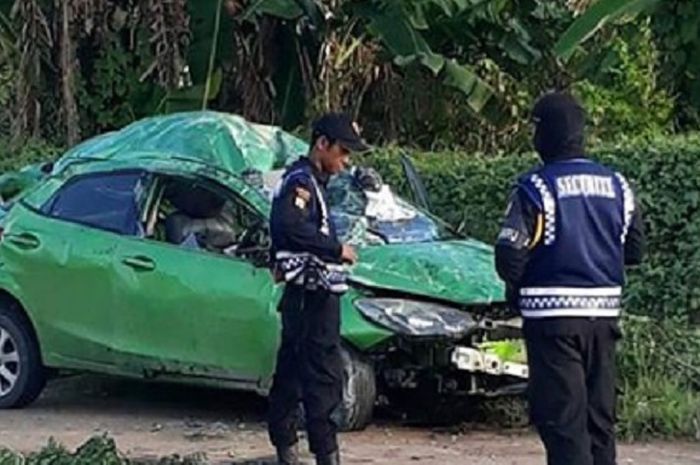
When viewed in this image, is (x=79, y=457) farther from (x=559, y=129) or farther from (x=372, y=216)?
(x=372, y=216)

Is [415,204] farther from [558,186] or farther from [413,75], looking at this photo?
[413,75]

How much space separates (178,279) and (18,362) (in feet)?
4.65

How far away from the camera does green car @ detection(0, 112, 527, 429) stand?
431 inches

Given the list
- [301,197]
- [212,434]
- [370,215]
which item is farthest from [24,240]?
[301,197]

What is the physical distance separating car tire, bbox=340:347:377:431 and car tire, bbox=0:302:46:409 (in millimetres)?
2309

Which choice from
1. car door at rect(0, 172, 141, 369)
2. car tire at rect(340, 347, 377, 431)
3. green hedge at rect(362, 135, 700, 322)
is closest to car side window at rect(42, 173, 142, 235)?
car door at rect(0, 172, 141, 369)

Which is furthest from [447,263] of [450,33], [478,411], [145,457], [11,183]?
[450,33]

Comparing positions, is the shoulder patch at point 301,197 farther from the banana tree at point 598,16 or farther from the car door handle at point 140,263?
the banana tree at point 598,16

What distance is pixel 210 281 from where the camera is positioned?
11.4m

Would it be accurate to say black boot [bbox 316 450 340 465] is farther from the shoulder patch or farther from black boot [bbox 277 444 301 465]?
the shoulder patch

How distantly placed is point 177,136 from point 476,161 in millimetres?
3960

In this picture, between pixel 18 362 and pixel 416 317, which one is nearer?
pixel 416 317

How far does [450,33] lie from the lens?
19000mm

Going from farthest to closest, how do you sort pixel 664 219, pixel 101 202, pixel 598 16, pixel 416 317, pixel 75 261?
pixel 664 219, pixel 598 16, pixel 101 202, pixel 75 261, pixel 416 317
